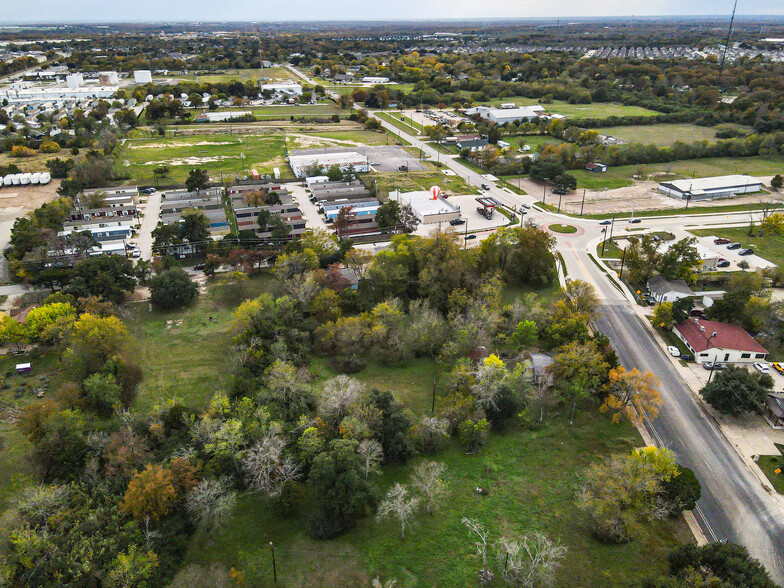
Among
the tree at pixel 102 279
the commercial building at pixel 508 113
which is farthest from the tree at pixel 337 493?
the commercial building at pixel 508 113

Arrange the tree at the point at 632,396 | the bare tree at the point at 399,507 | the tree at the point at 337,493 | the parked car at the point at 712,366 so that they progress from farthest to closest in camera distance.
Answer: the parked car at the point at 712,366 → the tree at the point at 632,396 → the tree at the point at 337,493 → the bare tree at the point at 399,507

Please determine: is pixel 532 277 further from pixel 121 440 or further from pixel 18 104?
pixel 18 104

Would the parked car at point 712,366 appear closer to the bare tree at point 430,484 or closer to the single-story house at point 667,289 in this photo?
the single-story house at point 667,289

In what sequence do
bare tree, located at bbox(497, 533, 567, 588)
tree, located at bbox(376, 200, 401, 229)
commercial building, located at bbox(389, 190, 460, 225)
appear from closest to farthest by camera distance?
bare tree, located at bbox(497, 533, 567, 588), tree, located at bbox(376, 200, 401, 229), commercial building, located at bbox(389, 190, 460, 225)

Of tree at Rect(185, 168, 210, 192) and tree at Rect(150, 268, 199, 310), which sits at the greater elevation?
tree at Rect(185, 168, 210, 192)

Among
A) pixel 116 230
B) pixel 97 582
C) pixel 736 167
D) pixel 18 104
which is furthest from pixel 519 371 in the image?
pixel 18 104

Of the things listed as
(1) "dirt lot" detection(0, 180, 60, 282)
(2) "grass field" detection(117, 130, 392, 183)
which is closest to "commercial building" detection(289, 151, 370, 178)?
(2) "grass field" detection(117, 130, 392, 183)

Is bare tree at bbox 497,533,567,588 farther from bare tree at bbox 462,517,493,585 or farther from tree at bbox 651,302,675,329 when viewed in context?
tree at bbox 651,302,675,329
